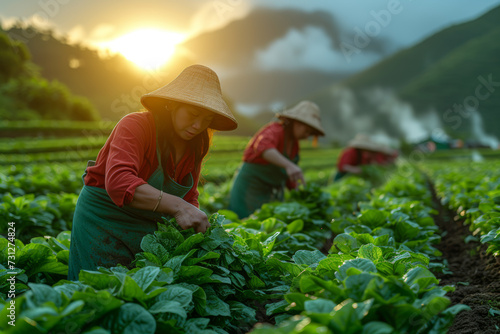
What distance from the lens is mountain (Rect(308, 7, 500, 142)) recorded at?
102500mm

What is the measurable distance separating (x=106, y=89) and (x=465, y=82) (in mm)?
85177

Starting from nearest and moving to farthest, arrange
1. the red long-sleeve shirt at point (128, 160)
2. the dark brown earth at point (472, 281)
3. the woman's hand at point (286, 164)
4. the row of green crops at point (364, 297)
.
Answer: the row of green crops at point (364, 297), the red long-sleeve shirt at point (128, 160), the dark brown earth at point (472, 281), the woman's hand at point (286, 164)

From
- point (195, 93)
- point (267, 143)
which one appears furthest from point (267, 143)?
point (195, 93)

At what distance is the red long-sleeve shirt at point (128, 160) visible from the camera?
2135mm

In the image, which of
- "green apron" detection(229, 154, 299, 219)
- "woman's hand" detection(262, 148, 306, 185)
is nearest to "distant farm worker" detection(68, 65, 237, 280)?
"woman's hand" detection(262, 148, 306, 185)

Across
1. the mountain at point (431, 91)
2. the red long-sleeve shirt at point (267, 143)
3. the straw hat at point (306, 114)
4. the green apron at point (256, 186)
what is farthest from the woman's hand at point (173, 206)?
the mountain at point (431, 91)

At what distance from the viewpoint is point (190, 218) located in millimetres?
2160

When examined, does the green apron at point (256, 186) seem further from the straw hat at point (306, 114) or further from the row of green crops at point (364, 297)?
the row of green crops at point (364, 297)

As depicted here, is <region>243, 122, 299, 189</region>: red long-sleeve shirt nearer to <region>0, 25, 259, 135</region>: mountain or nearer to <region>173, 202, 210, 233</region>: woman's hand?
<region>173, 202, 210, 233</region>: woman's hand

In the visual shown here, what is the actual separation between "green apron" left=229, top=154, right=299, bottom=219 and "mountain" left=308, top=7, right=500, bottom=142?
89.6 metres

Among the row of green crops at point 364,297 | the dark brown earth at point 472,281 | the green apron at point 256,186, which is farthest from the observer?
the green apron at point 256,186

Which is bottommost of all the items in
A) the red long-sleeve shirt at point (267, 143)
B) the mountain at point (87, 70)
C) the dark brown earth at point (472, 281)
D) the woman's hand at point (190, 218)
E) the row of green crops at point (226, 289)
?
the dark brown earth at point (472, 281)

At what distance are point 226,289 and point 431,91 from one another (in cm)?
12363

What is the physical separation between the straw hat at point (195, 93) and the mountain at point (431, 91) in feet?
303
